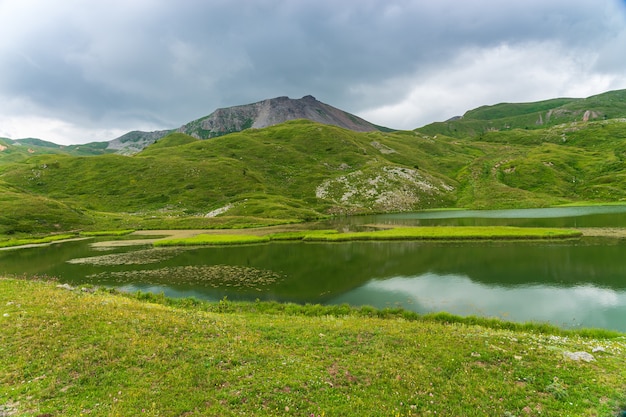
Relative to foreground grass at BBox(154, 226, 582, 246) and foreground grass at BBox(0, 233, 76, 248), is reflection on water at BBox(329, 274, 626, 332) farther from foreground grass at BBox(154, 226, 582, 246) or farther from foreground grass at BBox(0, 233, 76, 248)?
foreground grass at BBox(0, 233, 76, 248)

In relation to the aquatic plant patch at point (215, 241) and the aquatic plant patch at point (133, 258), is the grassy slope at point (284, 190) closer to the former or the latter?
the aquatic plant patch at point (215, 241)

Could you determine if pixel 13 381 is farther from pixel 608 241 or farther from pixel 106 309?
pixel 608 241

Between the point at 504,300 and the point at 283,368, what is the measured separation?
1095 inches

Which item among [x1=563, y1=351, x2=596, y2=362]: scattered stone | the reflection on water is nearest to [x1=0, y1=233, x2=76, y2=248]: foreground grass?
the reflection on water

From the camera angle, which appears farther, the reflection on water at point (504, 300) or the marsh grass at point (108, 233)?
the marsh grass at point (108, 233)

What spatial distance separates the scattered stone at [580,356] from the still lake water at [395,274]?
10277 millimetres

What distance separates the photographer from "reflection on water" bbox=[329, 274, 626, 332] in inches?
1155

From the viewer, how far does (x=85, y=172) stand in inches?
7751

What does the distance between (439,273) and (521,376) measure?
97.4 ft

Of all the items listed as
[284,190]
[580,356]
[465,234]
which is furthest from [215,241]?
[284,190]

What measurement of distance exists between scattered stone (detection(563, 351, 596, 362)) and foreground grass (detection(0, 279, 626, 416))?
37cm

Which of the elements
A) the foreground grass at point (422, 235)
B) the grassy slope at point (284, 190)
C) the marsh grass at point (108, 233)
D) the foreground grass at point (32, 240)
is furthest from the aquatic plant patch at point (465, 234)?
the foreground grass at point (32, 240)

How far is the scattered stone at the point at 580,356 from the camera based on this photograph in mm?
18672

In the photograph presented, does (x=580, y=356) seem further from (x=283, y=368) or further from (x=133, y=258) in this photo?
(x=133, y=258)
